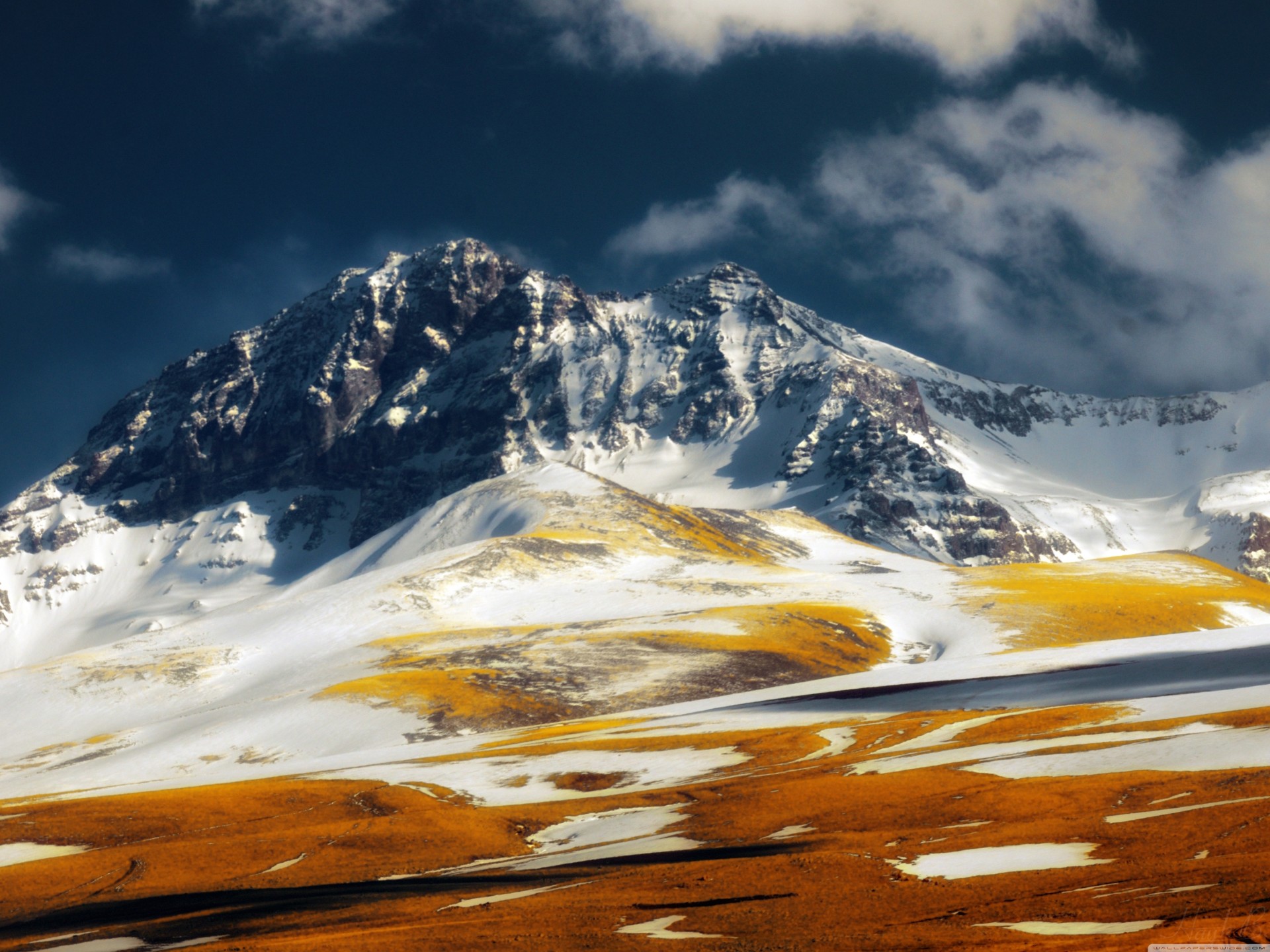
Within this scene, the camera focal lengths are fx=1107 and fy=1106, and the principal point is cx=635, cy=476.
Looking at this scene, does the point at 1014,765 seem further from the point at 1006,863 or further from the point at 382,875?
the point at 382,875

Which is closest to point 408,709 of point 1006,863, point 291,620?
point 291,620

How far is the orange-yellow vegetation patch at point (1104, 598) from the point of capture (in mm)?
112125

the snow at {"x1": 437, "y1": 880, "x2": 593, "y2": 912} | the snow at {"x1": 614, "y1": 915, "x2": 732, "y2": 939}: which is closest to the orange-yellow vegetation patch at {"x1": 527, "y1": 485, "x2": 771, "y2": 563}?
the snow at {"x1": 437, "y1": 880, "x2": 593, "y2": 912}

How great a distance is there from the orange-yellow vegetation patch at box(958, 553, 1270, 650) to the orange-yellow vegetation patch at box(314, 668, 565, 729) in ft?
154

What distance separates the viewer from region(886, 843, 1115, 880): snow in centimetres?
2477

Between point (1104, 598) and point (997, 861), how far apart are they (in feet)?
360

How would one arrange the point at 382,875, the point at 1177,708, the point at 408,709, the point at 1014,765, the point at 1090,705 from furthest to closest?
1. the point at 408,709
2. the point at 1090,705
3. the point at 1177,708
4. the point at 1014,765
5. the point at 382,875

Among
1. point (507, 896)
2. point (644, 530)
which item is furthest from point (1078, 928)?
Result: point (644, 530)

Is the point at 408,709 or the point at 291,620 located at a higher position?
the point at 291,620

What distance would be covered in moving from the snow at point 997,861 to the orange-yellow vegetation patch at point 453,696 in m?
56.2

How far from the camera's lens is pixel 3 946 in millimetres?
28391

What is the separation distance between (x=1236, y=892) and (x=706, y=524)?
551 feet

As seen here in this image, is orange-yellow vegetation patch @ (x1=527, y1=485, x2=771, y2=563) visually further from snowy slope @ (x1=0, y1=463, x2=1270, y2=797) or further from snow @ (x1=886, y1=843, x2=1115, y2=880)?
snow @ (x1=886, y1=843, x2=1115, y2=880)

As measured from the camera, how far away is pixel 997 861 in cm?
2589
